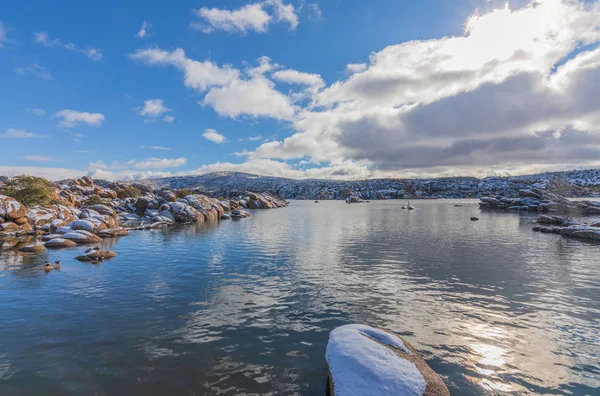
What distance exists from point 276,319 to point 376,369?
25.7 feet

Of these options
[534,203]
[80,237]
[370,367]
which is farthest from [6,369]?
[534,203]

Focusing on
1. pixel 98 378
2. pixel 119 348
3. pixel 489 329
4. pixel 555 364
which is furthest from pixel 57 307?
pixel 555 364

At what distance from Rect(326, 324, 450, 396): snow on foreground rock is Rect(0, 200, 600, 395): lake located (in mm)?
1632

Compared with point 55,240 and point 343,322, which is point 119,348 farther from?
point 55,240

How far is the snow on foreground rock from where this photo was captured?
26.6 feet

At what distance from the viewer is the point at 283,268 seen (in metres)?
26.6

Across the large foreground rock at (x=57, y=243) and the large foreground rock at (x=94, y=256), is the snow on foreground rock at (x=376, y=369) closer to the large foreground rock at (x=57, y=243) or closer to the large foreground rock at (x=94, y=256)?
the large foreground rock at (x=94, y=256)

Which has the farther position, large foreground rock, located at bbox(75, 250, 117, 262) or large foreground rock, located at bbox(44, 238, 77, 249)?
large foreground rock, located at bbox(44, 238, 77, 249)

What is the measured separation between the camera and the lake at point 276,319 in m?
10.6

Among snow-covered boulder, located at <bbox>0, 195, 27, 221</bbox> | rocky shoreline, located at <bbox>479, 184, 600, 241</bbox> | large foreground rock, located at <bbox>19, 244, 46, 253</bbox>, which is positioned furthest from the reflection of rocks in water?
rocky shoreline, located at <bbox>479, 184, 600, 241</bbox>

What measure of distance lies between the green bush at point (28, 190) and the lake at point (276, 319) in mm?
32854

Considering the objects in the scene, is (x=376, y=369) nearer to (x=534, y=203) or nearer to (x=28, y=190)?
(x=28, y=190)

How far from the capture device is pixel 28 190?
56.5 m

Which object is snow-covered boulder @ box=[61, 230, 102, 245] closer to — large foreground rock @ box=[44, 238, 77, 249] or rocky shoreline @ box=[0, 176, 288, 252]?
rocky shoreline @ box=[0, 176, 288, 252]
